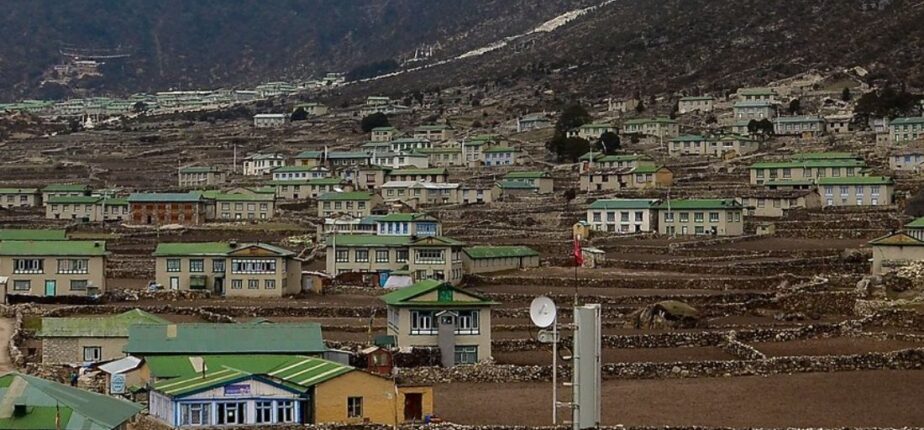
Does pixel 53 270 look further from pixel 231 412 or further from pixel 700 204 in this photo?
pixel 700 204

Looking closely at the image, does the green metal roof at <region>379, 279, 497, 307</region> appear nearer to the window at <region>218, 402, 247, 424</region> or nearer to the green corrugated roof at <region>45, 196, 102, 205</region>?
the window at <region>218, 402, 247, 424</region>

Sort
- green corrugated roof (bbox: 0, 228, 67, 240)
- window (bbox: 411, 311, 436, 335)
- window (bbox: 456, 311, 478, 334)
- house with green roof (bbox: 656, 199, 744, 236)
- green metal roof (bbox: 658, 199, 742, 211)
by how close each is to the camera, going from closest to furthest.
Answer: window (bbox: 456, 311, 478, 334)
window (bbox: 411, 311, 436, 335)
green corrugated roof (bbox: 0, 228, 67, 240)
house with green roof (bbox: 656, 199, 744, 236)
green metal roof (bbox: 658, 199, 742, 211)

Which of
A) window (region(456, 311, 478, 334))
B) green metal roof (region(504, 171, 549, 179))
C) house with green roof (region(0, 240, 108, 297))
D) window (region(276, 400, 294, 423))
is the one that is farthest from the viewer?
green metal roof (region(504, 171, 549, 179))

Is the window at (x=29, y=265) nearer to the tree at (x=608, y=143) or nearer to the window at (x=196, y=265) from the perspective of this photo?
the window at (x=196, y=265)

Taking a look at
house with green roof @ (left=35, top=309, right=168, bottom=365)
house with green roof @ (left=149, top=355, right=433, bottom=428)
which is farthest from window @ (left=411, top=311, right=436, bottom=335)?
house with green roof @ (left=149, top=355, right=433, bottom=428)

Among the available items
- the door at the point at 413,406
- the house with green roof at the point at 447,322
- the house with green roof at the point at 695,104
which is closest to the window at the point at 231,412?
the door at the point at 413,406
